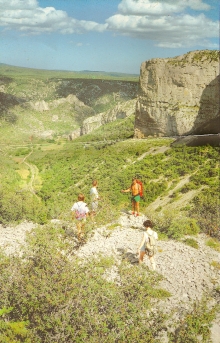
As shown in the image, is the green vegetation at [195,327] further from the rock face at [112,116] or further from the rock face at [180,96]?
the rock face at [112,116]

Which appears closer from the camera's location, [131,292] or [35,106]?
[131,292]

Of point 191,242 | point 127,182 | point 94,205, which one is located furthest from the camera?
point 127,182

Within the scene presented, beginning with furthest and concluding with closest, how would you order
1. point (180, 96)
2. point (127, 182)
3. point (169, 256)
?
point (180, 96)
point (127, 182)
point (169, 256)

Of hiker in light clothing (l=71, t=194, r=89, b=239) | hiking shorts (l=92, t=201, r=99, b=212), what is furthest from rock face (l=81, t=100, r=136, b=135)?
hiker in light clothing (l=71, t=194, r=89, b=239)

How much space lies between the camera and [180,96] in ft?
86.9

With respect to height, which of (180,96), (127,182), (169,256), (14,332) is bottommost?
(127,182)

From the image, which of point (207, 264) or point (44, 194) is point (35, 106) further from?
point (207, 264)

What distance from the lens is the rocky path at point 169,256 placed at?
7.68m

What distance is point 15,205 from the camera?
12.8 metres

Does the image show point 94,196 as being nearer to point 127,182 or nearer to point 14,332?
point 14,332

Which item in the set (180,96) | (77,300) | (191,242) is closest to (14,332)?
(77,300)

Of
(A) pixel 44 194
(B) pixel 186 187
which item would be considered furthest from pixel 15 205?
(A) pixel 44 194

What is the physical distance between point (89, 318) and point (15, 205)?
758 centimetres

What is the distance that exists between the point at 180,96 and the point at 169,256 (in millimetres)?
19602
